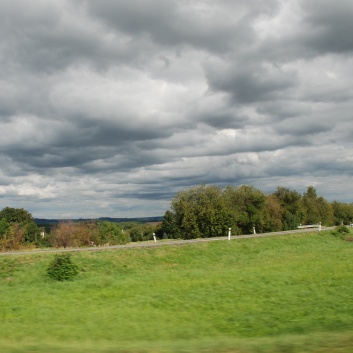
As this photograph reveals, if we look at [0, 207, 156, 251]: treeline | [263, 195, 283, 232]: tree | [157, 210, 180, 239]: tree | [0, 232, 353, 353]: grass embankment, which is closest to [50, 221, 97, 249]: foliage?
[0, 207, 156, 251]: treeline

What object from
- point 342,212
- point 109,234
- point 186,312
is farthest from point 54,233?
point 342,212

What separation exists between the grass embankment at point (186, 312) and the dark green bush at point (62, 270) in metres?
0.49

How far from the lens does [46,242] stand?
96.2m

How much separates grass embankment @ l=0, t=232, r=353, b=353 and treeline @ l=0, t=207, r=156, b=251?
1619 inches

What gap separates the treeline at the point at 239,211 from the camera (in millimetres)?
73375

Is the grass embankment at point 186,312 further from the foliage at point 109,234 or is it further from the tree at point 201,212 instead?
the foliage at point 109,234

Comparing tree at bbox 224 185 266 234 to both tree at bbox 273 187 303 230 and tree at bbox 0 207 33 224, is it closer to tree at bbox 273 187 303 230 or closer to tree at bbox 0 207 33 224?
tree at bbox 273 187 303 230

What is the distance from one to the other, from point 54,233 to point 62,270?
190 feet

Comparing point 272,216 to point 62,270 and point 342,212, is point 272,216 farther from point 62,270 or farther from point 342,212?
point 62,270

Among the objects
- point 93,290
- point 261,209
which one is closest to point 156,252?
point 93,290

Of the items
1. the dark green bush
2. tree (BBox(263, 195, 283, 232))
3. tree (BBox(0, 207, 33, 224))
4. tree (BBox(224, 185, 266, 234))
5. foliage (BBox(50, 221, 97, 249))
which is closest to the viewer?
the dark green bush

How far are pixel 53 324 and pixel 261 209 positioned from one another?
269 ft

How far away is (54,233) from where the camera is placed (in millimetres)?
80125

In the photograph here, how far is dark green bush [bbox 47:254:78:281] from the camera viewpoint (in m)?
24.7
